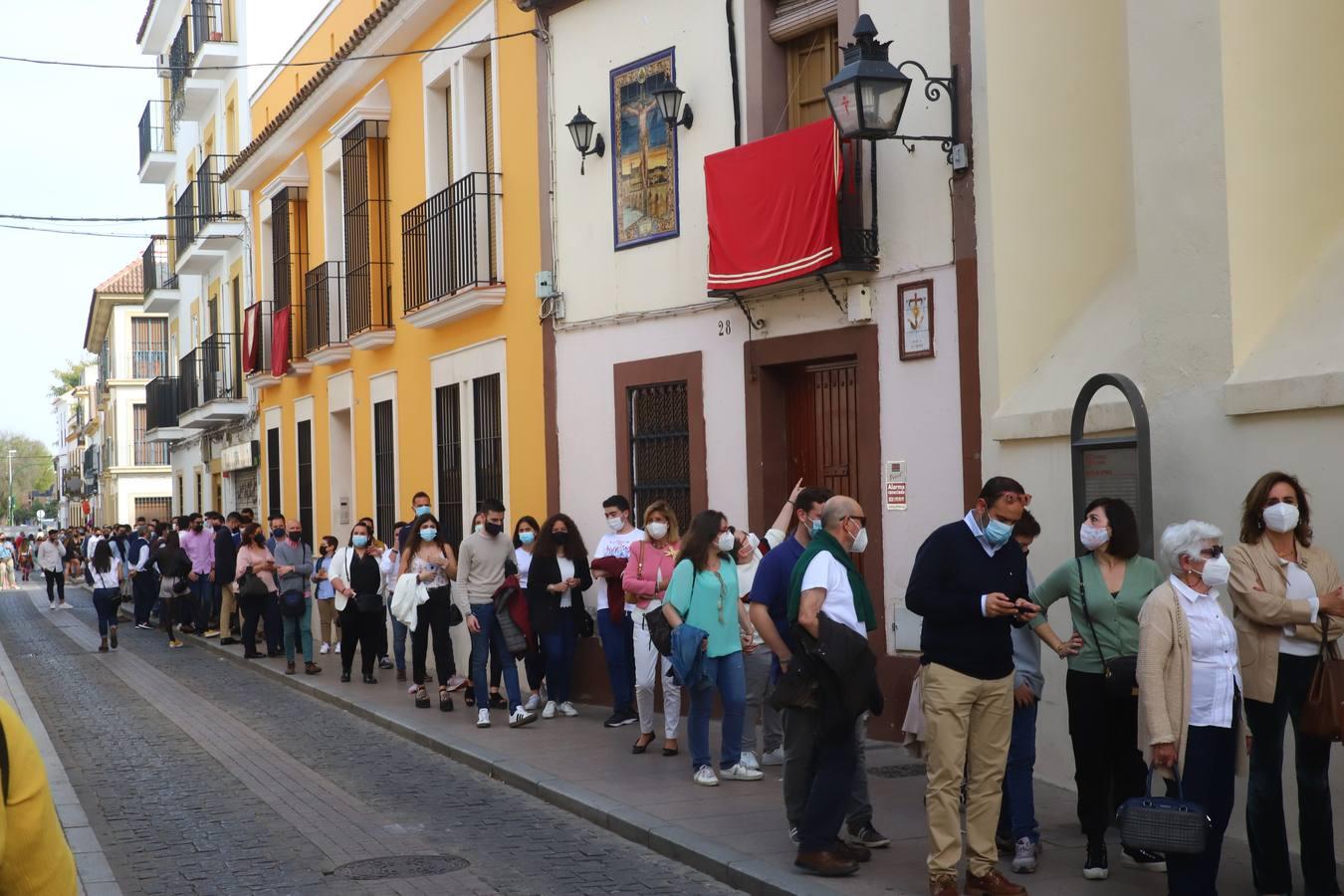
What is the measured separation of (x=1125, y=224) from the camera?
9.55 m

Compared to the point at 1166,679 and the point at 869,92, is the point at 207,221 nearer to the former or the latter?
the point at 869,92

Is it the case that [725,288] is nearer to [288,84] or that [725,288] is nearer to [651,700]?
[651,700]

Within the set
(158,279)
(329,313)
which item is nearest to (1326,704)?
(329,313)

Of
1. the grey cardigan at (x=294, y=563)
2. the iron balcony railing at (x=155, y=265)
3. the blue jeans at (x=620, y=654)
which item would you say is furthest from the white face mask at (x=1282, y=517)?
the iron balcony railing at (x=155, y=265)

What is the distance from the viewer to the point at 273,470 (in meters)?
26.6

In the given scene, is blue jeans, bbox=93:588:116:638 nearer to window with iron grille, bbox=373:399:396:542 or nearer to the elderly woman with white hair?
window with iron grille, bbox=373:399:396:542

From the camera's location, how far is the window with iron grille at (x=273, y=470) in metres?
26.3

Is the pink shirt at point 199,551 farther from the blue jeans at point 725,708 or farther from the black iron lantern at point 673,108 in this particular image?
the blue jeans at point 725,708

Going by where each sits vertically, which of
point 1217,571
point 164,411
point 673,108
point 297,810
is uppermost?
point 673,108

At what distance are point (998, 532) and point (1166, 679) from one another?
93cm

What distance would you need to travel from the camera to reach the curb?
727 cm

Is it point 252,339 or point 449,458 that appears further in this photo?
point 252,339

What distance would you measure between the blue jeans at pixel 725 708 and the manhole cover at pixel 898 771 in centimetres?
88

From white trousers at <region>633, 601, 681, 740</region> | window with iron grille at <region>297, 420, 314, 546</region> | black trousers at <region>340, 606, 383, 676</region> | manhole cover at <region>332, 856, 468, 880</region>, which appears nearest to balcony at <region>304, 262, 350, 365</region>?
window with iron grille at <region>297, 420, 314, 546</region>
